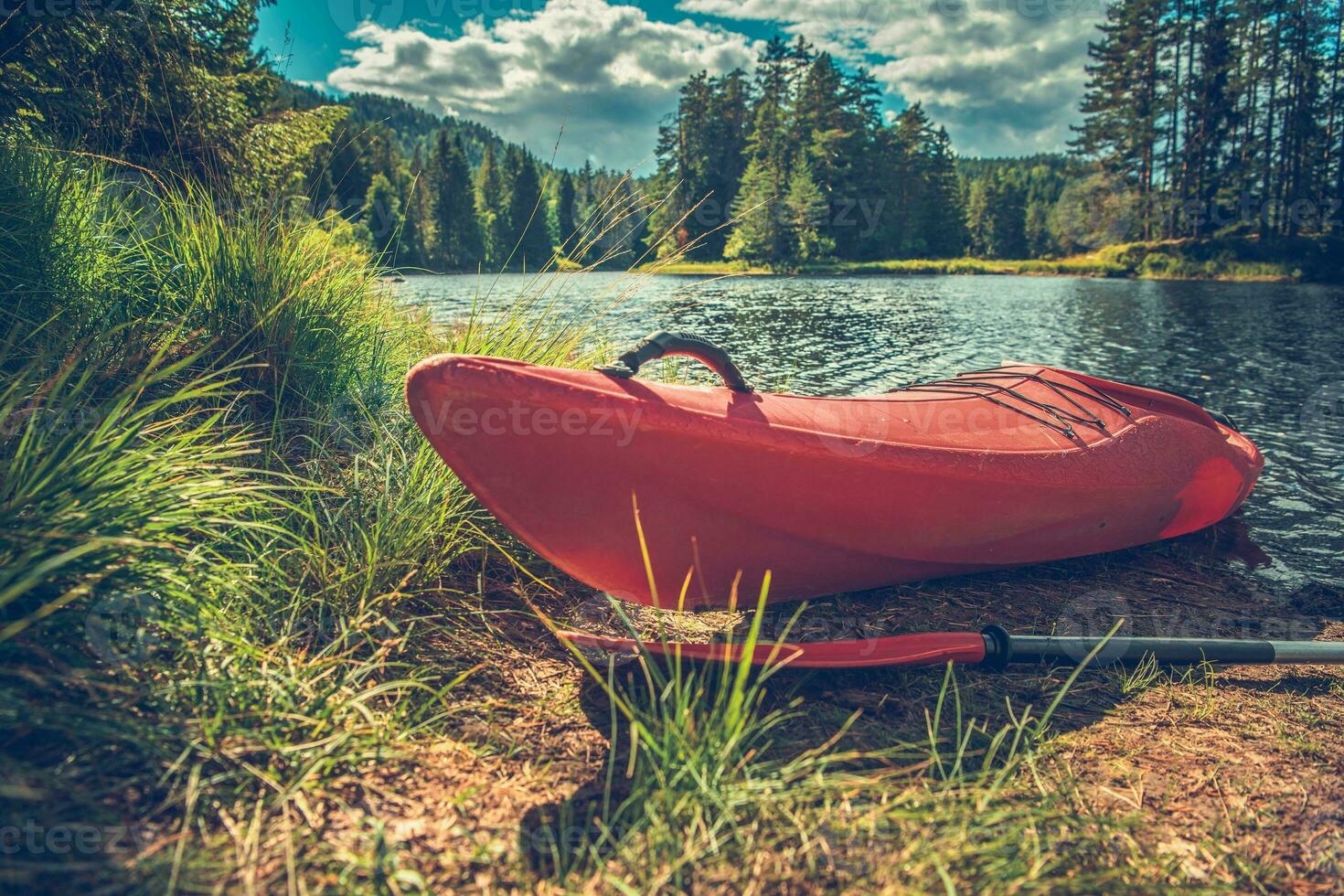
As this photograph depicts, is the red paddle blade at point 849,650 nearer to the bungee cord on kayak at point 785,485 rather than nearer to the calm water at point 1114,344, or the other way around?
the bungee cord on kayak at point 785,485

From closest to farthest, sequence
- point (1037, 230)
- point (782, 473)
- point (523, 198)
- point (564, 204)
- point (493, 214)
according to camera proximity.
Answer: point (782, 473), point (523, 198), point (493, 214), point (564, 204), point (1037, 230)

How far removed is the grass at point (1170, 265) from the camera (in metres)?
23.1

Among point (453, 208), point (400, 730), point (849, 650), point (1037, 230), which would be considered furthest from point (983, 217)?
point (400, 730)

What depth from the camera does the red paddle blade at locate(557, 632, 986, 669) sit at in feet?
6.14

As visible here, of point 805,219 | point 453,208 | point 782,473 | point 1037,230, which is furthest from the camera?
point 1037,230

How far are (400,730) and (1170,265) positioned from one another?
32948 mm

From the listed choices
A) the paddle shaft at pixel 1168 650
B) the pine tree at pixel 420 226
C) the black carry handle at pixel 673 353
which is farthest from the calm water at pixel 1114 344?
the pine tree at pixel 420 226

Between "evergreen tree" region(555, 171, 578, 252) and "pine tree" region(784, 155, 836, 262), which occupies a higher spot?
"evergreen tree" region(555, 171, 578, 252)

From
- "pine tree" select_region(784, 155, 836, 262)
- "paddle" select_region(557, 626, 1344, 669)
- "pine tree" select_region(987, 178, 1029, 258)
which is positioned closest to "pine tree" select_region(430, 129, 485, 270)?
"pine tree" select_region(784, 155, 836, 262)

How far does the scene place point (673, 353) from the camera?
2068mm

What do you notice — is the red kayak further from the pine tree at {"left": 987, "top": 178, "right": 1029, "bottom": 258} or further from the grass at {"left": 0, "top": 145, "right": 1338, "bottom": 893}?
the pine tree at {"left": 987, "top": 178, "right": 1029, "bottom": 258}

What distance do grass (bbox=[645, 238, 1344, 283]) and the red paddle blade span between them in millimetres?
15958

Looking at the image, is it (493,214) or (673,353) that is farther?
(493,214)

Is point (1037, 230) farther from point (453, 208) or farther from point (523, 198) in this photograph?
point (453, 208)
